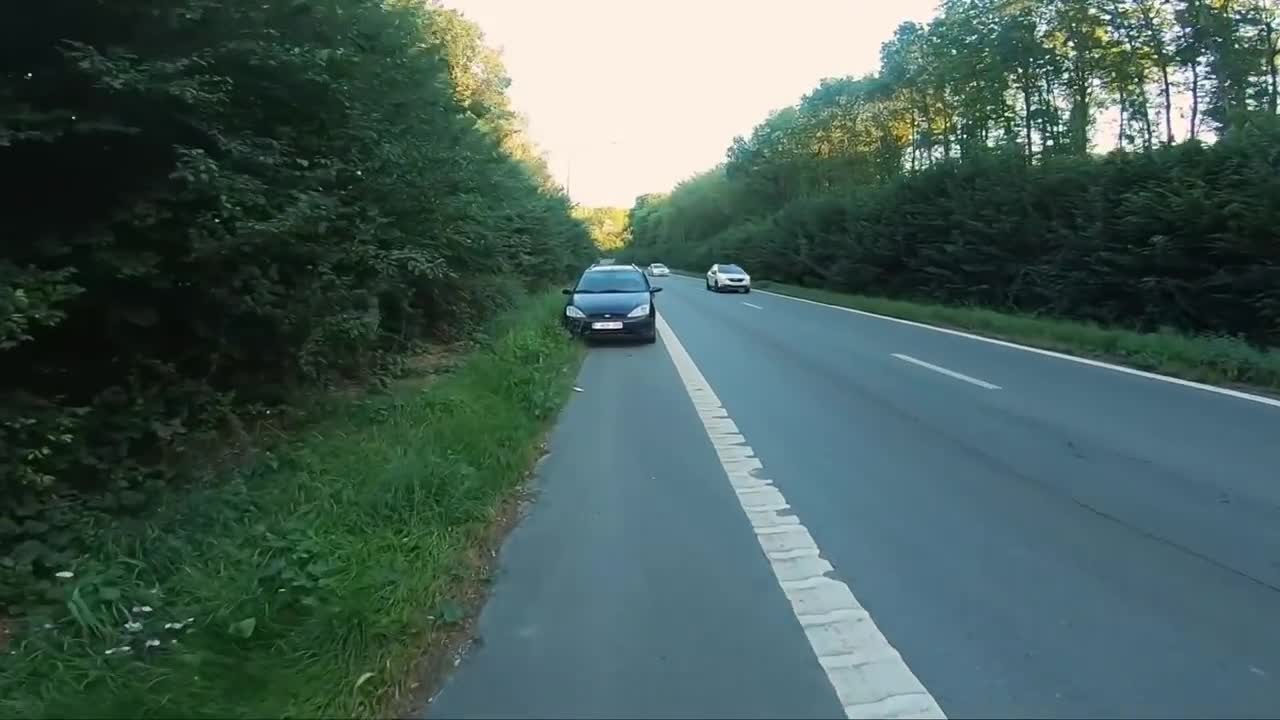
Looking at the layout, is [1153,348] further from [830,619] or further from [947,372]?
[830,619]

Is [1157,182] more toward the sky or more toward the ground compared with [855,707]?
more toward the sky

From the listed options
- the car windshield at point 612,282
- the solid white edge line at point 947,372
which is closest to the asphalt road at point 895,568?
the solid white edge line at point 947,372

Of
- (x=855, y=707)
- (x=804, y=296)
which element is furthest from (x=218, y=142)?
(x=804, y=296)

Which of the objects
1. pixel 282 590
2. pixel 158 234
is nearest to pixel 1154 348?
pixel 158 234

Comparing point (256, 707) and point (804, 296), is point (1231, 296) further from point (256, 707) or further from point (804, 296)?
point (804, 296)

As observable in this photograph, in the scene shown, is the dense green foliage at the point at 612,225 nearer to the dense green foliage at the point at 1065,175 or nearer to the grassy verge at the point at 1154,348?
the dense green foliage at the point at 1065,175

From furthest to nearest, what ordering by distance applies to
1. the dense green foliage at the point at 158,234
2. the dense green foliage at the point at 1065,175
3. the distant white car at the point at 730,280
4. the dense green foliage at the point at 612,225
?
the dense green foliage at the point at 612,225, the distant white car at the point at 730,280, the dense green foliage at the point at 1065,175, the dense green foliage at the point at 158,234

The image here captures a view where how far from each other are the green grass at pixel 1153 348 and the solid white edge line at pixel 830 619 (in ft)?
27.2

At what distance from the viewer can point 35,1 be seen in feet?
17.9

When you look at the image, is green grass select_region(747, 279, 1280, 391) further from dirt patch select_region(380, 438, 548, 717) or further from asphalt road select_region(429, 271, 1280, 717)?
dirt patch select_region(380, 438, 548, 717)

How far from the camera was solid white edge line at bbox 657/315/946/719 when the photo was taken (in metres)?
3.54

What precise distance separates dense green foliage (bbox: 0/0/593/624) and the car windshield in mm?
10308

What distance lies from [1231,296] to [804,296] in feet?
74.6

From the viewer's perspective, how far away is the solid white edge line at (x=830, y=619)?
354 cm
